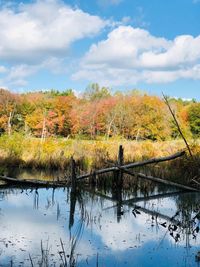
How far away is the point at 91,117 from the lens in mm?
41625

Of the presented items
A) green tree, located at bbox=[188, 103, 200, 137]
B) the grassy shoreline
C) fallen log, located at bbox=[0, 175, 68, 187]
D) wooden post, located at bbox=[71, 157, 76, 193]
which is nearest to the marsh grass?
the grassy shoreline

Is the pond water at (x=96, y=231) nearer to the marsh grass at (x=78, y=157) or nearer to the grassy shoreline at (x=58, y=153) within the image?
the marsh grass at (x=78, y=157)

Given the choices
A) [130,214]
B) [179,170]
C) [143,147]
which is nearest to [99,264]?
[130,214]

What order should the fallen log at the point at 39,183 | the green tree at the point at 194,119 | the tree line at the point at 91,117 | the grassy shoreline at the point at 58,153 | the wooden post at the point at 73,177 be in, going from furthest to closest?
the green tree at the point at 194,119, the tree line at the point at 91,117, the grassy shoreline at the point at 58,153, the fallen log at the point at 39,183, the wooden post at the point at 73,177

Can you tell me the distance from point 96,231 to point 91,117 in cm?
3486

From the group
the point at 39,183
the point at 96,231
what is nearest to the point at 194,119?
the point at 39,183

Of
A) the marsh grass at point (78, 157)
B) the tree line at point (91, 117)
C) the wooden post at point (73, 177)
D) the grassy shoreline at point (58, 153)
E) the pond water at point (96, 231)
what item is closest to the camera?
the pond water at point (96, 231)

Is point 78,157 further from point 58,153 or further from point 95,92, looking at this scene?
point 95,92

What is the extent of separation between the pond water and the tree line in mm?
29201

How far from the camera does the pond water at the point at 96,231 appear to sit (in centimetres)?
549

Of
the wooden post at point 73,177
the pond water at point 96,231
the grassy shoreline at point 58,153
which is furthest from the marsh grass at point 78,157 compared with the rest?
the pond water at point 96,231

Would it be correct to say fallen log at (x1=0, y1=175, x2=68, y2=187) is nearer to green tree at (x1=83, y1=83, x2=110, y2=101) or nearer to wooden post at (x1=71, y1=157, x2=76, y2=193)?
wooden post at (x1=71, y1=157, x2=76, y2=193)

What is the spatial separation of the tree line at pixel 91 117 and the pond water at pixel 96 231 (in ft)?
95.8

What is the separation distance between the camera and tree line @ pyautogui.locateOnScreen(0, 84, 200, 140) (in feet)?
130
